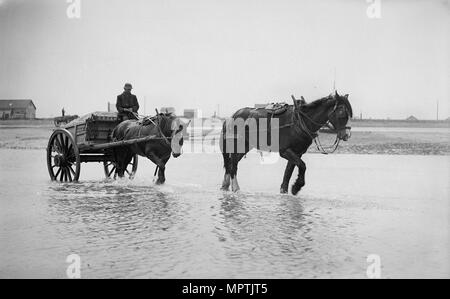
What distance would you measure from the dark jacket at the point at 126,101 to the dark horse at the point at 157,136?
547 millimetres

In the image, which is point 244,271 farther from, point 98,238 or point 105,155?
point 105,155

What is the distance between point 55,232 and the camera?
8.02m

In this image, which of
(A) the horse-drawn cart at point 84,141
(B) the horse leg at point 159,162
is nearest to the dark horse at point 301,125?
(B) the horse leg at point 159,162

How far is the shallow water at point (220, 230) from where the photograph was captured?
6066mm

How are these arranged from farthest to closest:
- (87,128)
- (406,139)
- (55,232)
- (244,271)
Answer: (406,139) → (87,128) → (55,232) → (244,271)

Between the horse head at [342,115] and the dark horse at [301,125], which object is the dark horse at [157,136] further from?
the horse head at [342,115]

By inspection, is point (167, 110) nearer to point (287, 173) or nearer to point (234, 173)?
point (234, 173)

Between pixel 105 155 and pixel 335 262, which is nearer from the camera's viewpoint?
pixel 335 262

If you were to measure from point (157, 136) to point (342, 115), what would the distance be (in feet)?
15.8

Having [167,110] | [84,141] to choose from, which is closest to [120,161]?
[84,141]

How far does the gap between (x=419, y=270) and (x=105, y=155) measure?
436 inches

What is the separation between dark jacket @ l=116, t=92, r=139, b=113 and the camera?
49.9ft
